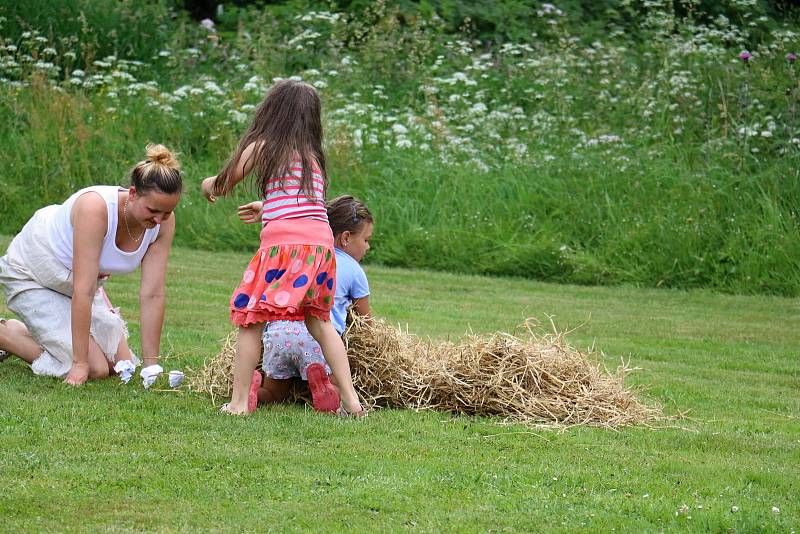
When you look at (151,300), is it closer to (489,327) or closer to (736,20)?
(489,327)

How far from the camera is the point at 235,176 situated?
5438mm

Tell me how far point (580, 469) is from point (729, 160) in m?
8.27

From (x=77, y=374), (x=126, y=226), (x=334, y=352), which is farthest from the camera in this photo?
(x=126, y=226)

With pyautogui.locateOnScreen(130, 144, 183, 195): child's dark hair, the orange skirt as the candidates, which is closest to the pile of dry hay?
the orange skirt

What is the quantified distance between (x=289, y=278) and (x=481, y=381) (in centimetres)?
115

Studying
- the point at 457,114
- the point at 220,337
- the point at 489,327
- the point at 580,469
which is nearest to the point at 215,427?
the point at 580,469

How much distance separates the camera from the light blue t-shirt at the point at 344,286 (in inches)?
231

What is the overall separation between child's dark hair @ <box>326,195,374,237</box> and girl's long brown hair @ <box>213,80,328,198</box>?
0.38m

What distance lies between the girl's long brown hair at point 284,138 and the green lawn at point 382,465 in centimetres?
108

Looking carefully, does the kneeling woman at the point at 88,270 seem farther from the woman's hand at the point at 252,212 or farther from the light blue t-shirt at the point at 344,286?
the light blue t-shirt at the point at 344,286

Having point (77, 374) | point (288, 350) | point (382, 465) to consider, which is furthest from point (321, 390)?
point (77, 374)

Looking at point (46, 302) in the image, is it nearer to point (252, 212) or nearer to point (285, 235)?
point (252, 212)

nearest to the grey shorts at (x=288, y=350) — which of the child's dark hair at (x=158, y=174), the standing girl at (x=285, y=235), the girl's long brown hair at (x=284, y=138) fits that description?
the standing girl at (x=285, y=235)

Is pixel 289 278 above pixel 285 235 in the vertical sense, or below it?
below
